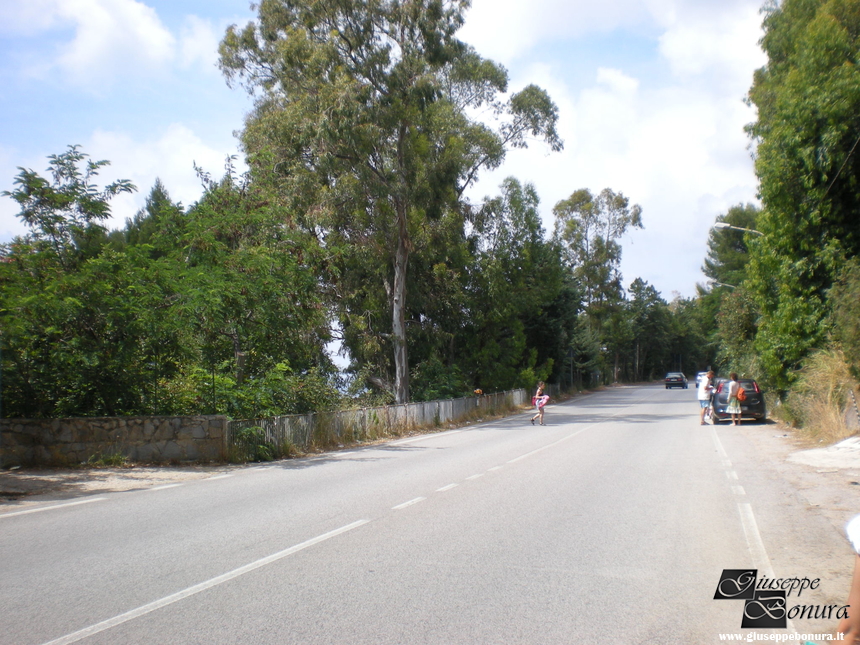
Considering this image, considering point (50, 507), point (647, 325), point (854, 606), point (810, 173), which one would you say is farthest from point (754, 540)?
point (647, 325)

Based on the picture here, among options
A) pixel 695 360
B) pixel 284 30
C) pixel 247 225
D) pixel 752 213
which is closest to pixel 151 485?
pixel 247 225

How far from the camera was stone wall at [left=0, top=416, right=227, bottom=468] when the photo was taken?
12805mm

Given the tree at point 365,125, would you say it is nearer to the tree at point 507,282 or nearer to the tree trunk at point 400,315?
the tree trunk at point 400,315

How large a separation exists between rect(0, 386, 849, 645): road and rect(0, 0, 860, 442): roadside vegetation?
15.0 ft

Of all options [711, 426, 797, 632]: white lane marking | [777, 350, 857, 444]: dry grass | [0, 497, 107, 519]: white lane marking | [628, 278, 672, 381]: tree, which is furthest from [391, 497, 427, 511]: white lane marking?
[628, 278, 672, 381]: tree

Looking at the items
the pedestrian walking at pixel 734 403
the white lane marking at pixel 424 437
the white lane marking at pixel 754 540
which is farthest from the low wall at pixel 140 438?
the pedestrian walking at pixel 734 403

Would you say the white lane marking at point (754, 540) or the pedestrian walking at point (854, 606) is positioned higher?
the pedestrian walking at point (854, 606)

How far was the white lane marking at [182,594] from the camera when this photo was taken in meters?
4.54

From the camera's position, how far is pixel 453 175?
2844 cm

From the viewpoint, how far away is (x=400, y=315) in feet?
92.4

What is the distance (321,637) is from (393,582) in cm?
124

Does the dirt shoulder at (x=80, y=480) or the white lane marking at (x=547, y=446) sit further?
the white lane marking at (x=547, y=446)

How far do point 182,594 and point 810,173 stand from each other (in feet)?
63.6

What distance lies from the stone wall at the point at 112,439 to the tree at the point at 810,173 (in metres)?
16.2
